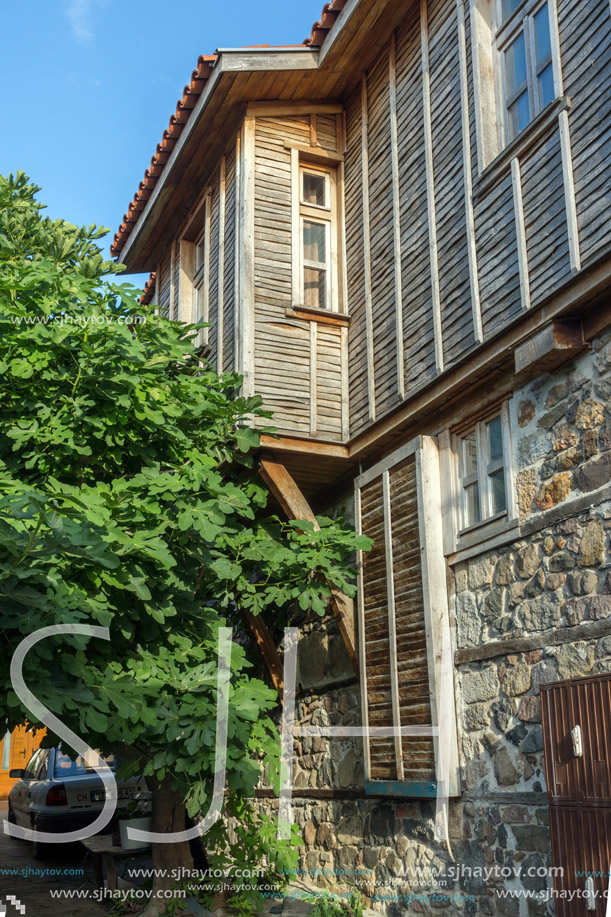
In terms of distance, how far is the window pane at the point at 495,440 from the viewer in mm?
6406

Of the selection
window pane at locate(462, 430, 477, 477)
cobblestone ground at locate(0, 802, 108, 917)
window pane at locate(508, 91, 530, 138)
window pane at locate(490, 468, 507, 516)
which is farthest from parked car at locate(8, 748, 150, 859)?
window pane at locate(508, 91, 530, 138)

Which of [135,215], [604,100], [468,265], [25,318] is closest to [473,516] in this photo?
[468,265]

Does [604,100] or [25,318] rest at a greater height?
[604,100]

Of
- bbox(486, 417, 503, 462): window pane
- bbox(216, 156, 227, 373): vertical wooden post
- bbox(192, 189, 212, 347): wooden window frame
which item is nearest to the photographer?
bbox(486, 417, 503, 462): window pane

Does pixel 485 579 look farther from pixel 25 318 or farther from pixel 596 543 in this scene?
pixel 25 318

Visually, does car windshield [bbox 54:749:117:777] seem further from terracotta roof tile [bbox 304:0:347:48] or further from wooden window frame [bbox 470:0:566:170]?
terracotta roof tile [bbox 304:0:347:48]

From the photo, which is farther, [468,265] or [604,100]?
[468,265]

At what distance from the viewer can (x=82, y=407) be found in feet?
21.3

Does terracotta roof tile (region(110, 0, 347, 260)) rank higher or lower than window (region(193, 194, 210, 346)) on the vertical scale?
higher

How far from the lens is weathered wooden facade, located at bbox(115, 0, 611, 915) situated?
18.1ft

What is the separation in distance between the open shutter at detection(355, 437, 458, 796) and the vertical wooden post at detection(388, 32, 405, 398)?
724mm

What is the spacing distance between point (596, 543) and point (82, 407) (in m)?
3.65

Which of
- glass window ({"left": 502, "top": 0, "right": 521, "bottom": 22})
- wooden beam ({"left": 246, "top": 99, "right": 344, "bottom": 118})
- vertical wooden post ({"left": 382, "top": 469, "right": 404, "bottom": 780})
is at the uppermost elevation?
wooden beam ({"left": 246, "top": 99, "right": 344, "bottom": 118})

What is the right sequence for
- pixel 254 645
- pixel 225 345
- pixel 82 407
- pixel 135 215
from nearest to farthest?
pixel 82 407 → pixel 225 345 → pixel 254 645 → pixel 135 215
